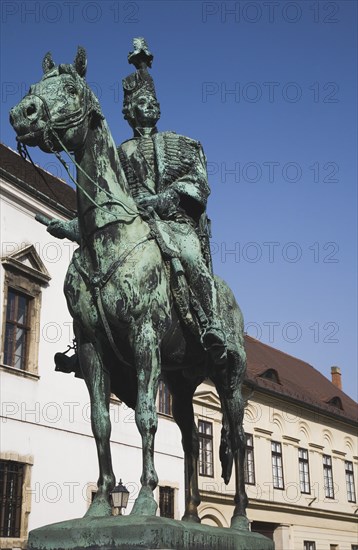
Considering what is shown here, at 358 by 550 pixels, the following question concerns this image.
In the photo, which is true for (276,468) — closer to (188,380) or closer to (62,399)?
(62,399)

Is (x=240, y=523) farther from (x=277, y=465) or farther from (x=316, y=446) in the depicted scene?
(x=316, y=446)

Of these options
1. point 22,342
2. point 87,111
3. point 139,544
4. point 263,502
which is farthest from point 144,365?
point 263,502

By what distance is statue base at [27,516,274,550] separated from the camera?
388cm

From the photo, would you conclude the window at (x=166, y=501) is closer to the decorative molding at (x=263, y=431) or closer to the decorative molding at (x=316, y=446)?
the decorative molding at (x=263, y=431)

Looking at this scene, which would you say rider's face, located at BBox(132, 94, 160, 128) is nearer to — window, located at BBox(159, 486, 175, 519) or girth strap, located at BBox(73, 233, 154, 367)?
Answer: girth strap, located at BBox(73, 233, 154, 367)

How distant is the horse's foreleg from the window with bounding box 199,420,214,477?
19502 millimetres

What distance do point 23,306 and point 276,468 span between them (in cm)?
1527

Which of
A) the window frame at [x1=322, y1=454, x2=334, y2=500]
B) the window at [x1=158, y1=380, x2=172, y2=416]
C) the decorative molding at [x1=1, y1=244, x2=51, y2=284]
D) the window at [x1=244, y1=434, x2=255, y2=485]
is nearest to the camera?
the decorative molding at [x1=1, y1=244, x2=51, y2=284]

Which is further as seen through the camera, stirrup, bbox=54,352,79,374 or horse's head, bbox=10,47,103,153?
stirrup, bbox=54,352,79,374

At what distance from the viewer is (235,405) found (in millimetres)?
5859

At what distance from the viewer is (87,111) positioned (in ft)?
15.8

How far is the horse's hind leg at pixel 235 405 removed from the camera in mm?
5758

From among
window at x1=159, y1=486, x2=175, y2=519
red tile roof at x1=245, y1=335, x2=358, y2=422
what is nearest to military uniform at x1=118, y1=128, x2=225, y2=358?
window at x1=159, y1=486, x2=175, y2=519

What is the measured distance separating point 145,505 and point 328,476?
30410mm
